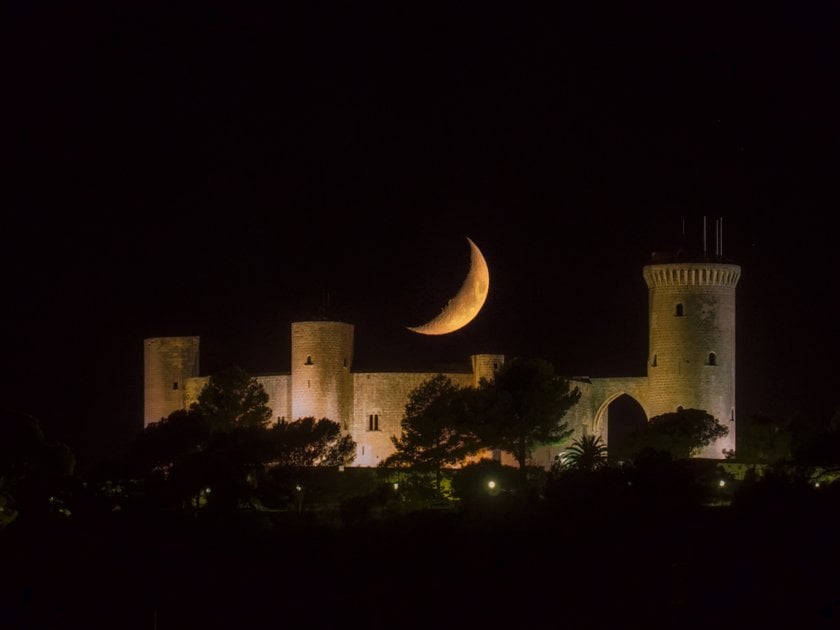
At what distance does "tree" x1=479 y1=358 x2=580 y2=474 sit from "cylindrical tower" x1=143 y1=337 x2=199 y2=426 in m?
10.3

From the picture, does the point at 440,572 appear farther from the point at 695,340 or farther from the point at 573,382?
the point at 695,340

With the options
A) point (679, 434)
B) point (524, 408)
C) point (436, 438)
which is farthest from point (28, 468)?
point (679, 434)

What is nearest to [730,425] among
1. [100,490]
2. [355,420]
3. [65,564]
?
[355,420]

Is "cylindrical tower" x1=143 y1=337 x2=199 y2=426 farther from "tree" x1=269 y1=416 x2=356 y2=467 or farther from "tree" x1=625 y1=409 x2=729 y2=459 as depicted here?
"tree" x1=625 y1=409 x2=729 y2=459

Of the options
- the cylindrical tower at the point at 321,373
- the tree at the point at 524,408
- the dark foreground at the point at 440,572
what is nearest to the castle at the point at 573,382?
the cylindrical tower at the point at 321,373

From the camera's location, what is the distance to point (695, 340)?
330 feet

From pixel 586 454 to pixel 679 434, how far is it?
4267mm

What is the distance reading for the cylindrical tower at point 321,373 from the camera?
97.9 metres

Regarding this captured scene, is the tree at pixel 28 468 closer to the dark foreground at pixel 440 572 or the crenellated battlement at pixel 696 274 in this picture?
the dark foreground at pixel 440 572

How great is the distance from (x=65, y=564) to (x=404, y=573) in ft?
28.5

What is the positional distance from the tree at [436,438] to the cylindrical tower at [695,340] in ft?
25.8

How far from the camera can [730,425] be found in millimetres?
100562

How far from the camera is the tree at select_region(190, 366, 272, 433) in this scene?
97312mm

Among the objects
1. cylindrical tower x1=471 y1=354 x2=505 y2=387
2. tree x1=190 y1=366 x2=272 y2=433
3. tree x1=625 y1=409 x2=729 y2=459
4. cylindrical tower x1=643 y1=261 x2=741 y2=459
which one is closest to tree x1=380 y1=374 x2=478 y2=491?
cylindrical tower x1=471 y1=354 x2=505 y2=387
